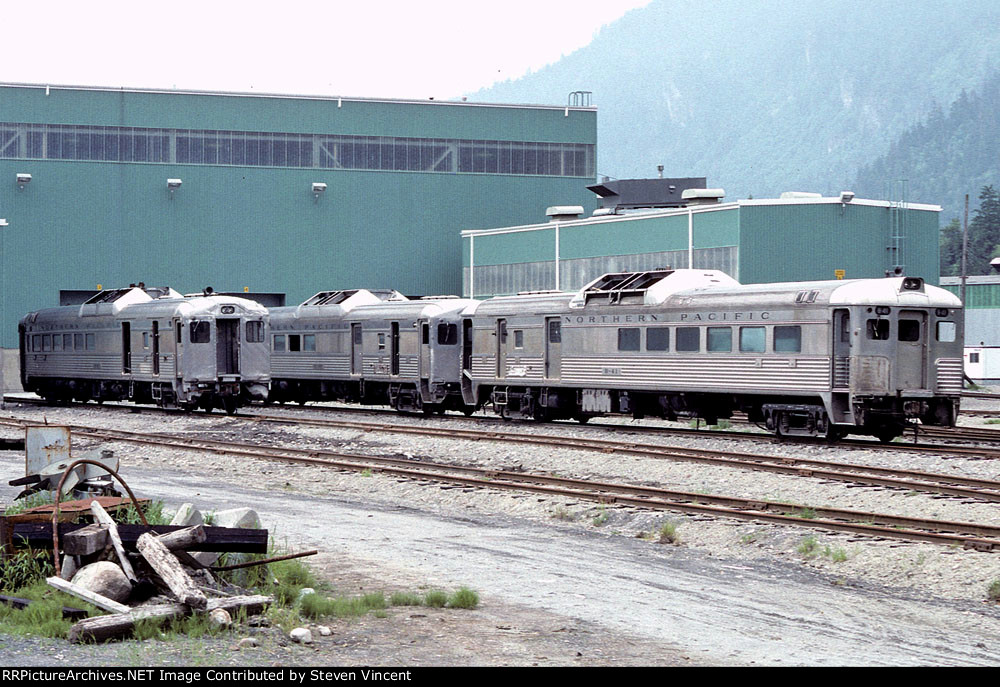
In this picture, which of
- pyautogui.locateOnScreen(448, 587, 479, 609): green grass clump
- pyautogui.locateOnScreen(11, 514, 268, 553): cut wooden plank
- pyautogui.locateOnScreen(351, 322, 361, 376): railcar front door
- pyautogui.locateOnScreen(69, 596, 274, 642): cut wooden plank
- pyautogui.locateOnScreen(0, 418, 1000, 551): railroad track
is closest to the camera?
pyautogui.locateOnScreen(69, 596, 274, 642): cut wooden plank

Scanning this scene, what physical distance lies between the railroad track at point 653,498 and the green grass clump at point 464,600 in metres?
6.14

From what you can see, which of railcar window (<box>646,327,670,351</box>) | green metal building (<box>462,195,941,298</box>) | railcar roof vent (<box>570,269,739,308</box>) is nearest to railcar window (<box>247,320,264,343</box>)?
railcar roof vent (<box>570,269,739,308</box>)

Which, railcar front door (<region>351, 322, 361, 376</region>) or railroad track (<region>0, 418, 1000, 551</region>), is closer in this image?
railroad track (<region>0, 418, 1000, 551</region>)

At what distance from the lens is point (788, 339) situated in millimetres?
26969

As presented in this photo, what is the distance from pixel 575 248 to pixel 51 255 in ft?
80.3

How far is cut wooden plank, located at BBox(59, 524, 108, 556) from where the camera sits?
35.9ft

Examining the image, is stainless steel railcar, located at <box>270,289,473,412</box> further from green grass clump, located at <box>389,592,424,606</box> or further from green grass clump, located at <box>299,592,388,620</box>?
green grass clump, located at <box>299,592,388,620</box>

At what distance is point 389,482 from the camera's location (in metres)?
21.9

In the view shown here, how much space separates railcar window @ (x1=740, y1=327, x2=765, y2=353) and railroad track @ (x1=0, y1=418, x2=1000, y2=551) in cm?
709

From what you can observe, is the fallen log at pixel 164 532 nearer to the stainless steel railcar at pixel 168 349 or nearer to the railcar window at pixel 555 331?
the railcar window at pixel 555 331

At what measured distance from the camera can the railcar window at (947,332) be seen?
87.2 ft

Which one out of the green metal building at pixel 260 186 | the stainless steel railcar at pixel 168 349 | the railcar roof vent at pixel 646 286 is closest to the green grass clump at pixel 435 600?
the railcar roof vent at pixel 646 286

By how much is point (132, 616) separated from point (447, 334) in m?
27.8

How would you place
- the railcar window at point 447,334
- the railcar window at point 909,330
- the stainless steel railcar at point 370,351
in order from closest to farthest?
the railcar window at point 909,330 → the railcar window at point 447,334 → the stainless steel railcar at point 370,351
